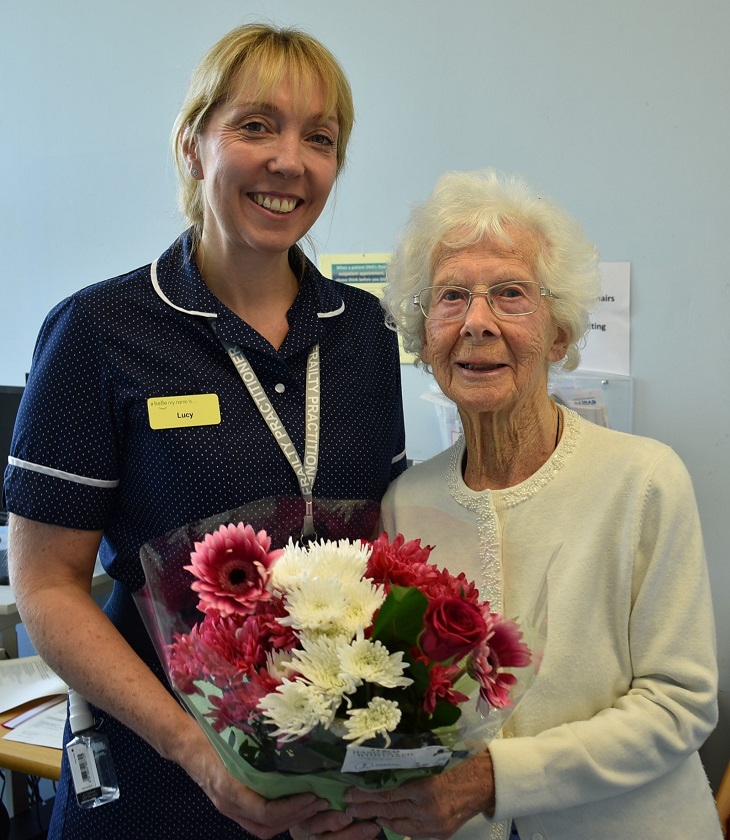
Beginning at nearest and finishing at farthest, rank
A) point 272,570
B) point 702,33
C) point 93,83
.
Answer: point 272,570
point 702,33
point 93,83

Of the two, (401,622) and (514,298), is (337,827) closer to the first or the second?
(401,622)

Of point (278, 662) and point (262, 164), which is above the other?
point (262, 164)

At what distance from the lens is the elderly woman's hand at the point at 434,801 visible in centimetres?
102

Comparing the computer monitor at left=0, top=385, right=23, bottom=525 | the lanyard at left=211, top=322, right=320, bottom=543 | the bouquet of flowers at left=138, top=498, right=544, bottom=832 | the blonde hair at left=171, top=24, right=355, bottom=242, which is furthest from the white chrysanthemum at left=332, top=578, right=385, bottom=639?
the computer monitor at left=0, top=385, right=23, bottom=525

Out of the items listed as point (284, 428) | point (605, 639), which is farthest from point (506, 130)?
point (605, 639)

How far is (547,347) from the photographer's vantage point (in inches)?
55.8

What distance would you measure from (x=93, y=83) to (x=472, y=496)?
8.34 ft

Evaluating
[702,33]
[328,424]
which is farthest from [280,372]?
[702,33]

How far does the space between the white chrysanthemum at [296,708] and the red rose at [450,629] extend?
0.40ft

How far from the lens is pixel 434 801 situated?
3.46 feet

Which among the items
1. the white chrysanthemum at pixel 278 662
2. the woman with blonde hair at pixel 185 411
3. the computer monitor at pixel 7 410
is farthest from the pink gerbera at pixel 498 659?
the computer monitor at pixel 7 410

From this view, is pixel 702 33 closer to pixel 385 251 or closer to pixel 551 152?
pixel 551 152

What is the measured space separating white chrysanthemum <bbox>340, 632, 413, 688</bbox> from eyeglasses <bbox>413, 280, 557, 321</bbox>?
0.67 m

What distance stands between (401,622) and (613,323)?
169cm
